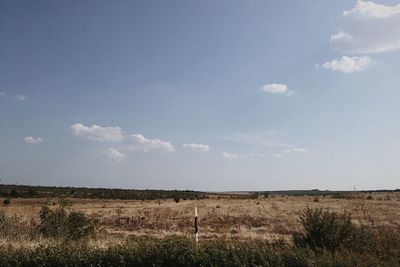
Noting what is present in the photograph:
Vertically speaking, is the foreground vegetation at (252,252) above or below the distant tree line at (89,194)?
below

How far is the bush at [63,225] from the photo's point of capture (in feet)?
64.3

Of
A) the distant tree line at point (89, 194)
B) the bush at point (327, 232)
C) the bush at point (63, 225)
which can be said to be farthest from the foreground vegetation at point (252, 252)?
the distant tree line at point (89, 194)

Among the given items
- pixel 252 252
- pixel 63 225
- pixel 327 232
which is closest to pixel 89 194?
pixel 63 225

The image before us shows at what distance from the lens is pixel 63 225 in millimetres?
20234

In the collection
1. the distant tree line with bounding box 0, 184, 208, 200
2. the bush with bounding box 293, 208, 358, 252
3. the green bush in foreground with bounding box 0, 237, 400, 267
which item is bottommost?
the green bush in foreground with bounding box 0, 237, 400, 267

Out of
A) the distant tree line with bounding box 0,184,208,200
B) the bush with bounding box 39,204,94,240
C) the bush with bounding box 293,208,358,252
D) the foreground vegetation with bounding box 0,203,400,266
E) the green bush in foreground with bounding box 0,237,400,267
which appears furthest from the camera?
the distant tree line with bounding box 0,184,208,200

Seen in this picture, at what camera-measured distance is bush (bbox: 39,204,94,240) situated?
1961 cm

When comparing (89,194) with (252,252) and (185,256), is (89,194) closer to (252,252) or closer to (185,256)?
(185,256)

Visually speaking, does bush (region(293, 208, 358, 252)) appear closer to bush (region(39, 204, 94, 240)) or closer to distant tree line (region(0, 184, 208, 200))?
bush (region(39, 204, 94, 240))

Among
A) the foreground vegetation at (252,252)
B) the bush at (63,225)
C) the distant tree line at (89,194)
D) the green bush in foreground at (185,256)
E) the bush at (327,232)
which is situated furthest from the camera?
the distant tree line at (89,194)

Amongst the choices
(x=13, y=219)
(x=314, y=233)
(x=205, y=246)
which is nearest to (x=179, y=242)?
(x=205, y=246)

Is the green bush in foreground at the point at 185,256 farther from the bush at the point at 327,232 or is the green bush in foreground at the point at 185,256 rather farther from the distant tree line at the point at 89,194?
the distant tree line at the point at 89,194

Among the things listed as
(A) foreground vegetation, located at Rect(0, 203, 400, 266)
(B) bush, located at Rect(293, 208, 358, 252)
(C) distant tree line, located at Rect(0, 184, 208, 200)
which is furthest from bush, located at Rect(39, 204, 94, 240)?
(C) distant tree line, located at Rect(0, 184, 208, 200)

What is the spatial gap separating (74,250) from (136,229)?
667 inches
